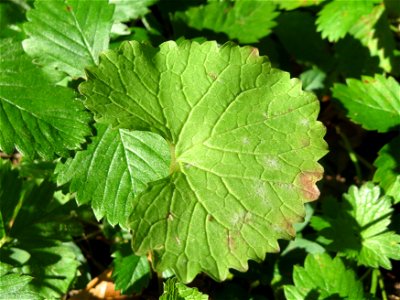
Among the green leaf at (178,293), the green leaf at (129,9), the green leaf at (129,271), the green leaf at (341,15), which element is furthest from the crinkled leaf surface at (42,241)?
the green leaf at (341,15)

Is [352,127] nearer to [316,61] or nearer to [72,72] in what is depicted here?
[316,61]

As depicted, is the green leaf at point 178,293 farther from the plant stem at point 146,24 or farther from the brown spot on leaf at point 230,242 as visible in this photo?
the plant stem at point 146,24

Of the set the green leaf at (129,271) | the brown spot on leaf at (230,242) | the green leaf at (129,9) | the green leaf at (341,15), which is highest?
the green leaf at (129,9)

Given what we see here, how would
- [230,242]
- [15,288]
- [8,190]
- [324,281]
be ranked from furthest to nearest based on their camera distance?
[8,190] → [324,281] → [15,288] → [230,242]

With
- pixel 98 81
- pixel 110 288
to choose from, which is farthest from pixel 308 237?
pixel 98 81

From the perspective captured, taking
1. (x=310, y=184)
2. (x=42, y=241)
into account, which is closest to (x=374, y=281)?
(x=310, y=184)

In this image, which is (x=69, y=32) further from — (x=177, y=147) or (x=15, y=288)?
(x=15, y=288)
